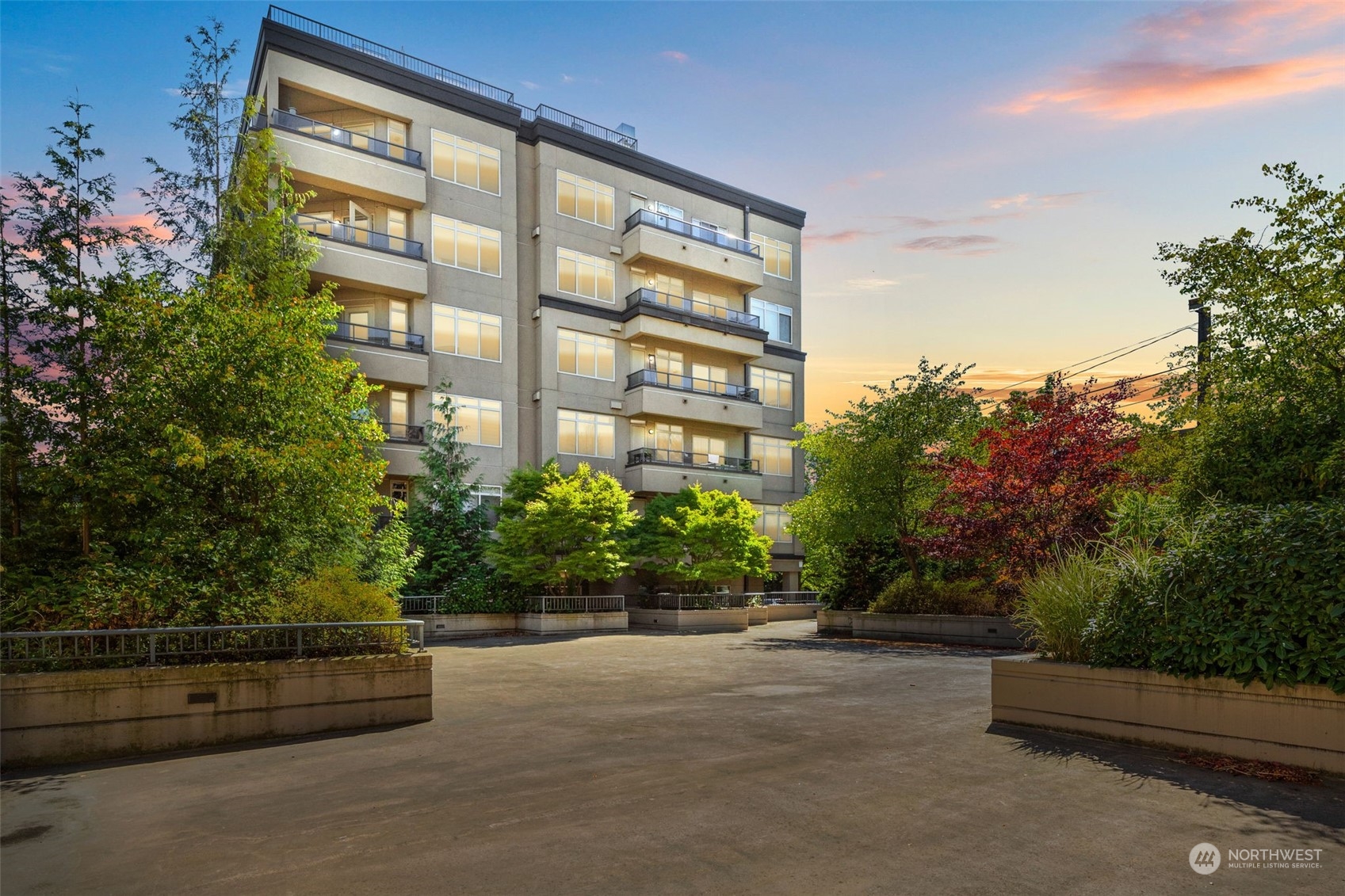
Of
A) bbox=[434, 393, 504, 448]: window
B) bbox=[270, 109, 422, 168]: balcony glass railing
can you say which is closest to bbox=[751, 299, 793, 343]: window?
bbox=[434, 393, 504, 448]: window

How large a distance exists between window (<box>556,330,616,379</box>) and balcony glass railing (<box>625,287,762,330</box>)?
7.91ft

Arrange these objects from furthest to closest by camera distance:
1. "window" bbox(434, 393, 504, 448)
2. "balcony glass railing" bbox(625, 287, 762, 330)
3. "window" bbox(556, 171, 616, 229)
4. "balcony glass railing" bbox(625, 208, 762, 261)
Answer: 1. "balcony glass railing" bbox(625, 208, 762, 261)
2. "balcony glass railing" bbox(625, 287, 762, 330)
3. "window" bbox(556, 171, 616, 229)
4. "window" bbox(434, 393, 504, 448)

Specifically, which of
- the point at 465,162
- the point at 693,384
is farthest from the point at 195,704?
the point at 693,384

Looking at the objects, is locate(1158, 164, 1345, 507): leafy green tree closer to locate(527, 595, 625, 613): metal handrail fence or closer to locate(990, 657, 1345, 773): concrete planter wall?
locate(990, 657, 1345, 773): concrete planter wall

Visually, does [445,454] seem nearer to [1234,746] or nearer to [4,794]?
[4,794]

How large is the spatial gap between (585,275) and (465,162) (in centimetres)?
696

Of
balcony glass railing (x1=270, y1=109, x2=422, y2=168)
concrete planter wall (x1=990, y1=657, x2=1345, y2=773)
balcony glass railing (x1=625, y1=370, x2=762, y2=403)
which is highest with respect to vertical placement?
balcony glass railing (x1=270, y1=109, x2=422, y2=168)

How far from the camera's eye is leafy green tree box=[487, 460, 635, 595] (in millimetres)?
28906

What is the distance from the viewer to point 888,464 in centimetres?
2555

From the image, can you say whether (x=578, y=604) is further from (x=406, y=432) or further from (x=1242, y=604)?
(x=1242, y=604)

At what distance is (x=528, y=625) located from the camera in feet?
94.9

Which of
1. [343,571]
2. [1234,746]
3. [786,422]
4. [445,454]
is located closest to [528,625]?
[445,454]

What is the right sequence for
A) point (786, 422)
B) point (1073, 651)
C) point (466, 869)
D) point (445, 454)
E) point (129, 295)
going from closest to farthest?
point (466, 869)
point (1073, 651)
point (129, 295)
point (445, 454)
point (786, 422)

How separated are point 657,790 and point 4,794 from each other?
20.9 ft
